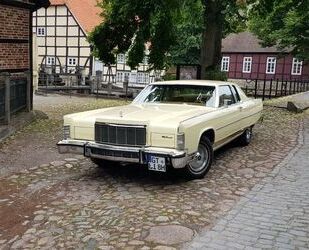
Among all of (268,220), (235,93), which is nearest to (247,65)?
(235,93)

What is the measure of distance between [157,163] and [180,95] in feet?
7.81

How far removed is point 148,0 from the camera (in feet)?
52.4

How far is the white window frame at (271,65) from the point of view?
4928cm

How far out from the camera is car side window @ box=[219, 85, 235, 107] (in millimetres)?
8098

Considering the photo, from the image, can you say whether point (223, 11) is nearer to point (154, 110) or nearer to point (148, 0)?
point (148, 0)

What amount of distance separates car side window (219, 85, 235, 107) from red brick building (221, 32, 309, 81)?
4075 centimetres

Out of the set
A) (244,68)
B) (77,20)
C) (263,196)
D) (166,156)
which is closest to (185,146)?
(166,156)

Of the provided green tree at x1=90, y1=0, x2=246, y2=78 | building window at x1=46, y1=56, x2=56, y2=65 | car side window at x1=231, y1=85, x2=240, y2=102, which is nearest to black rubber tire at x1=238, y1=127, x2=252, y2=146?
car side window at x1=231, y1=85, x2=240, y2=102

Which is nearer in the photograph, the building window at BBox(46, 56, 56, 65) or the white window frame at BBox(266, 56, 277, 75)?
the building window at BBox(46, 56, 56, 65)

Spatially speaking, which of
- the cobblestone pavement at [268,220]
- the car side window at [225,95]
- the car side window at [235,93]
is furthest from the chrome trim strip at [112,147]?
the car side window at [235,93]

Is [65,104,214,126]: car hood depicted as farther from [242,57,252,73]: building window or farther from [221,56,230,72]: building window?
[221,56,230,72]: building window

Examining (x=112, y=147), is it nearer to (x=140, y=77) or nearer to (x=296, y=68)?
(x=140, y=77)

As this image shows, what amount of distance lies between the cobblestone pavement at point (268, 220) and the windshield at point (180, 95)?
1827 millimetres

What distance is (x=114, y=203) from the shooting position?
584cm
